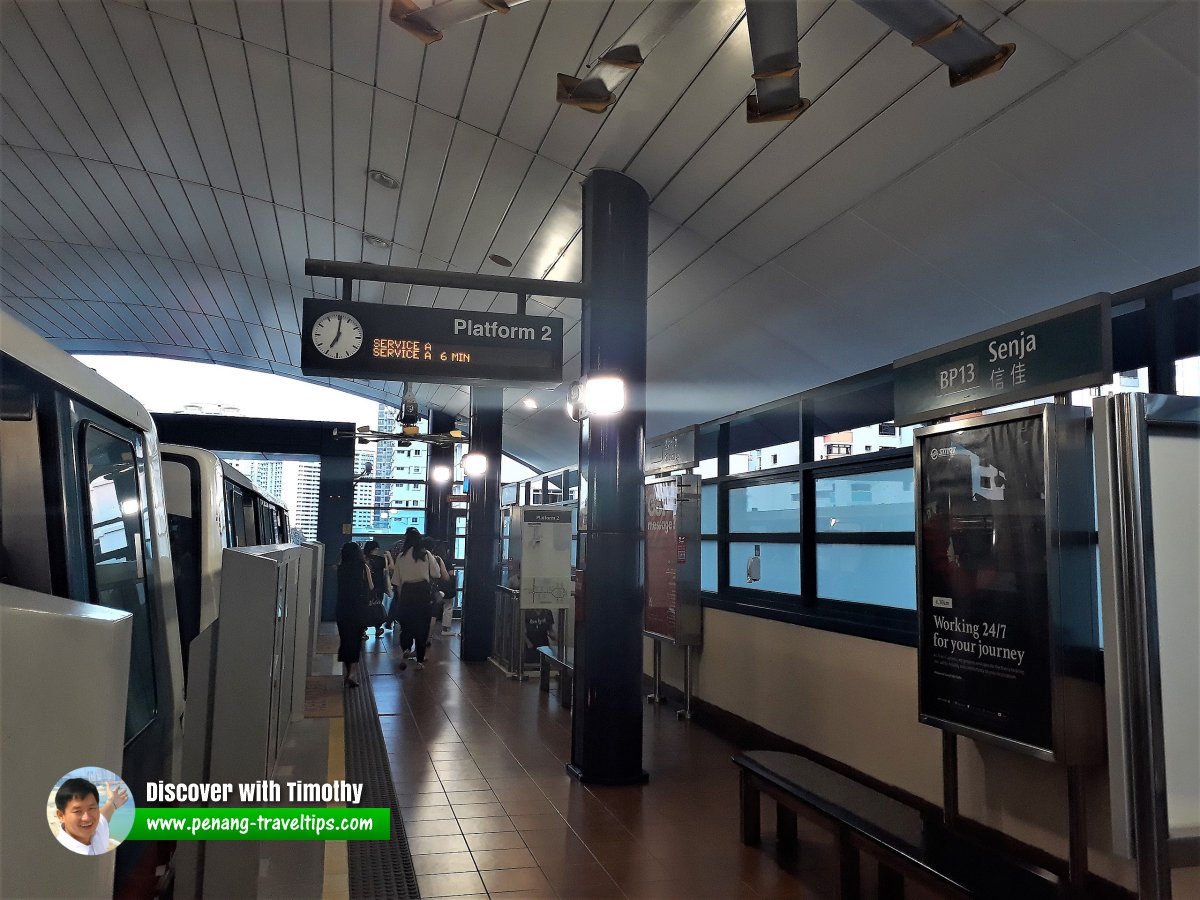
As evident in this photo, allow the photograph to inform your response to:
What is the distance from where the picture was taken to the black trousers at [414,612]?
30.6ft

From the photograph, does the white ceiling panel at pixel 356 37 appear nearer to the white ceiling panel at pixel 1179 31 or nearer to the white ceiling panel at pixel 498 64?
the white ceiling panel at pixel 498 64

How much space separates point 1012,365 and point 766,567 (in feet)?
10.3

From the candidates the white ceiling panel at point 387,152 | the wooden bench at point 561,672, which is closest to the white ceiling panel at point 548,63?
the white ceiling panel at point 387,152

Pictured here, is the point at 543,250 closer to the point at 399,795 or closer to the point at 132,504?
the point at 399,795

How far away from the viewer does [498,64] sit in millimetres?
4730

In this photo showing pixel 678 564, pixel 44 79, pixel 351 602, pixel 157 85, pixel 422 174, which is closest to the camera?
pixel 157 85

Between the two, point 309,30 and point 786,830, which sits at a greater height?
point 309,30

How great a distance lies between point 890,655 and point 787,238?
9.17 ft

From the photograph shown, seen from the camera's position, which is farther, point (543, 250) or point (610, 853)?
point (543, 250)

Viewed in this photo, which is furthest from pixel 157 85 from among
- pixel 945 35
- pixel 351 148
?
pixel 945 35

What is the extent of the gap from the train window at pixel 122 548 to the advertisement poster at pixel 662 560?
4746 mm

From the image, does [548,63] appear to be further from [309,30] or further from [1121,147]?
[1121,147]

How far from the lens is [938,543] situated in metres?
3.66

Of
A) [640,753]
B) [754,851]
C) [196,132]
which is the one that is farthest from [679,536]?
[196,132]
